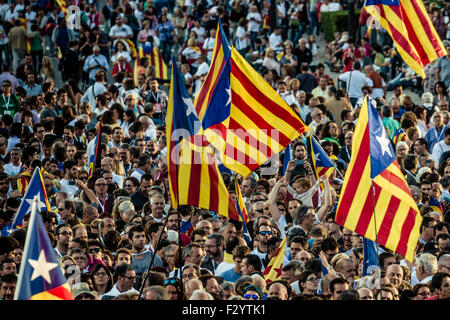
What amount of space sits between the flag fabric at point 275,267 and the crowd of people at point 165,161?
0.32 ft

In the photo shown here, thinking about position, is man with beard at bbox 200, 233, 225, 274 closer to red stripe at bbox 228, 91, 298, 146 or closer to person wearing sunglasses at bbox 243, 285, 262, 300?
red stripe at bbox 228, 91, 298, 146

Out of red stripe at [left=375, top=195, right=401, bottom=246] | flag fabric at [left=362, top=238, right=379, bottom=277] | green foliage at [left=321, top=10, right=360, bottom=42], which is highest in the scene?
green foliage at [left=321, top=10, right=360, bottom=42]

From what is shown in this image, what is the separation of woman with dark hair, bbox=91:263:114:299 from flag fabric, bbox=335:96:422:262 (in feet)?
7.58

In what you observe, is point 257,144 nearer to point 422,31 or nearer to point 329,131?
point 329,131

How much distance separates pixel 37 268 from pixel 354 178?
3.39 m

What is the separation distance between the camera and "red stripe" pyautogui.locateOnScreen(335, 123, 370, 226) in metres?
9.30

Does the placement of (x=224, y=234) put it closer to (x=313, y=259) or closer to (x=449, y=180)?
(x=313, y=259)

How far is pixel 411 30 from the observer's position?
14.3 metres

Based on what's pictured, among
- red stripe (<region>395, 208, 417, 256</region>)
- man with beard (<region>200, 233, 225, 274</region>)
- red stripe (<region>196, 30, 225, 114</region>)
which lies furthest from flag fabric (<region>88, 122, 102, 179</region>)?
red stripe (<region>395, 208, 417, 256</region>)

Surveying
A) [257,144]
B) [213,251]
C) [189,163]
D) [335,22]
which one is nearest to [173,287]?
[189,163]

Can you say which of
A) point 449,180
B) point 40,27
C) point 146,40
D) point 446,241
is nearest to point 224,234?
point 446,241

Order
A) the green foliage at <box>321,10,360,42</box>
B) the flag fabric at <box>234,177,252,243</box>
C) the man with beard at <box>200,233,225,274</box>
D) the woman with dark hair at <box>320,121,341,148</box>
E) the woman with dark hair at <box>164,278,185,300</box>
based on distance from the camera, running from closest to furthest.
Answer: the woman with dark hair at <box>164,278,185,300</box> < the man with beard at <box>200,233,225,274</box> < the flag fabric at <box>234,177,252,243</box> < the woman with dark hair at <box>320,121,341,148</box> < the green foliage at <box>321,10,360,42</box>

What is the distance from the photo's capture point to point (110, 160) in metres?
13.7

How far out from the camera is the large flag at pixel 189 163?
9.44 meters
